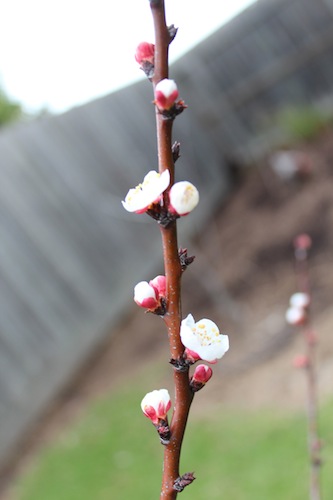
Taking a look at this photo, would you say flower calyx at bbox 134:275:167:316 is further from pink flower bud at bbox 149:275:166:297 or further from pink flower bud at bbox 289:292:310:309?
pink flower bud at bbox 289:292:310:309

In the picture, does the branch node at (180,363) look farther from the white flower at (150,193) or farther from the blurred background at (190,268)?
the blurred background at (190,268)

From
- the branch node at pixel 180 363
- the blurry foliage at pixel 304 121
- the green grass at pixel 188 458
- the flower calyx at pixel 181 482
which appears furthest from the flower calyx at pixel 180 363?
the blurry foliage at pixel 304 121

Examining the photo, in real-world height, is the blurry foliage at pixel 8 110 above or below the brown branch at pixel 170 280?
above

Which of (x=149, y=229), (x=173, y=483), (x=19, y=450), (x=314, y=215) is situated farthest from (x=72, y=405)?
(x=173, y=483)

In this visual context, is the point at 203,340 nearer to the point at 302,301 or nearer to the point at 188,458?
the point at 302,301

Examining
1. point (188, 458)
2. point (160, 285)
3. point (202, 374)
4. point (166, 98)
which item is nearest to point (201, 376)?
point (202, 374)

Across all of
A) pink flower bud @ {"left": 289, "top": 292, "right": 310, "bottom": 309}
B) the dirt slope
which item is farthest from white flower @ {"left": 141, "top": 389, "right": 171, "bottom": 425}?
the dirt slope
